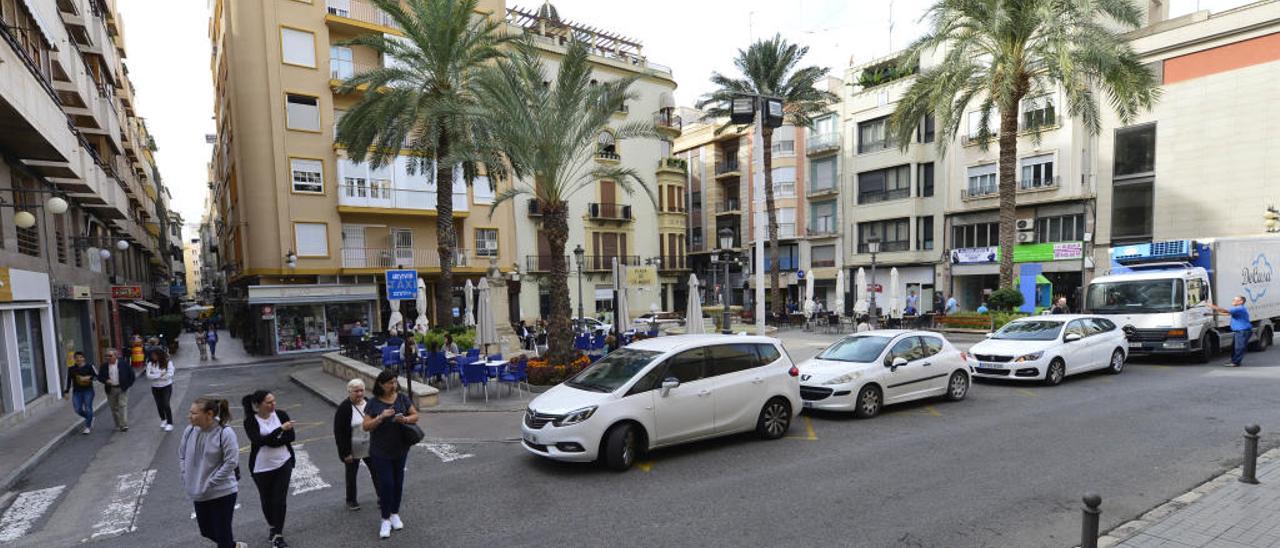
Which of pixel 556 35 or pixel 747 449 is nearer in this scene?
pixel 747 449

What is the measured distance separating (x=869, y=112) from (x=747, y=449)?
119ft

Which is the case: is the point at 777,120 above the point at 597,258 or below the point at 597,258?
above

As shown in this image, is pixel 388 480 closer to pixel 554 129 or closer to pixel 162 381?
pixel 162 381

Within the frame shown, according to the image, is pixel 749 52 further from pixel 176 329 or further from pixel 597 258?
pixel 176 329

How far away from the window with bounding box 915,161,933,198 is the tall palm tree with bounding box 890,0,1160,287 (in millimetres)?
15717

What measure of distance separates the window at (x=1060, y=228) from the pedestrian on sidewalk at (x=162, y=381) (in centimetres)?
3847

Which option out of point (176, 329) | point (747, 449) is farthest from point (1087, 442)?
point (176, 329)

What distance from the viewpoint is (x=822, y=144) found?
137ft

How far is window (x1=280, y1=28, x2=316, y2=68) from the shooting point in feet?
88.3

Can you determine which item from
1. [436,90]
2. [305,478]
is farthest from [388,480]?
[436,90]

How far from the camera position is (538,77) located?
1438 cm

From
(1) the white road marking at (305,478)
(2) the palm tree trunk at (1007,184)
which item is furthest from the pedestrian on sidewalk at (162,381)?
(2) the palm tree trunk at (1007,184)

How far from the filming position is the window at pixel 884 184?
37562 millimetres

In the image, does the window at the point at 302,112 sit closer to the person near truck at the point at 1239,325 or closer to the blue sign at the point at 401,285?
the blue sign at the point at 401,285
